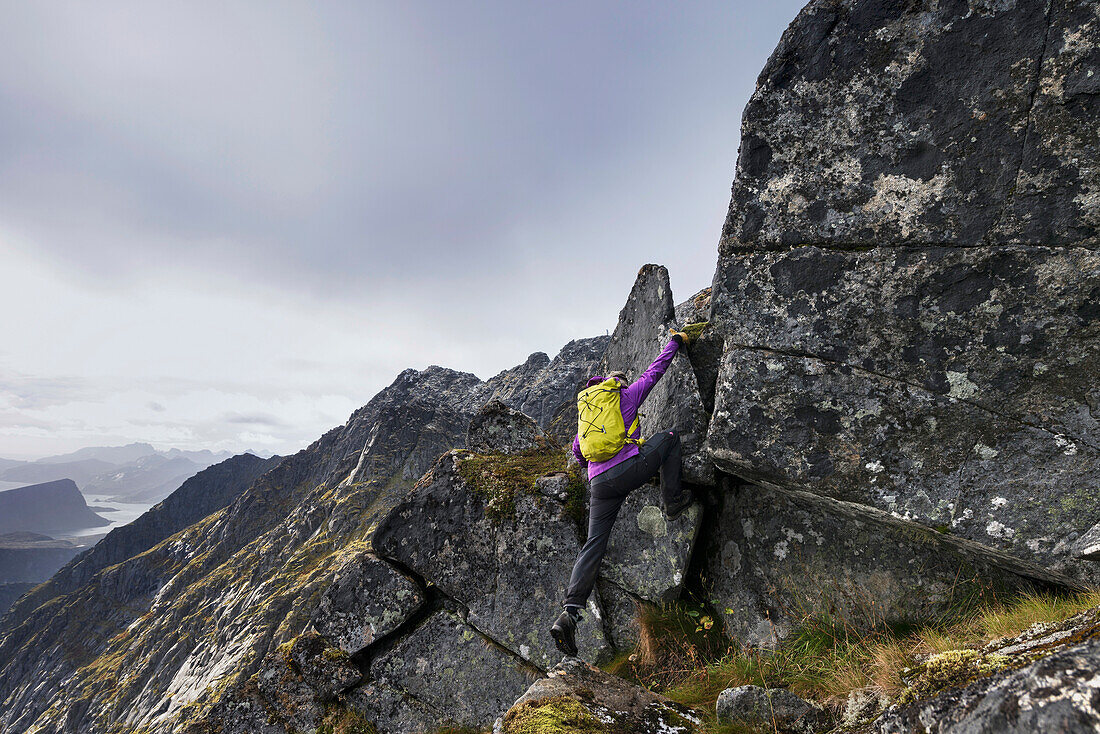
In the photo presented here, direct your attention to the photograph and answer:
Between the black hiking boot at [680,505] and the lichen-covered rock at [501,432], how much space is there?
5.69 m

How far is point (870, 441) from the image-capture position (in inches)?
290

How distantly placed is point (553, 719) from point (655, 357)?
319 inches

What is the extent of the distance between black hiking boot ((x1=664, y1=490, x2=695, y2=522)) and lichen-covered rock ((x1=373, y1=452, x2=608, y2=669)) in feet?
7.45

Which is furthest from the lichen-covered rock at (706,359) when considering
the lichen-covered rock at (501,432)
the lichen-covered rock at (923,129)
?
the lichen-covered rock at (501,432)

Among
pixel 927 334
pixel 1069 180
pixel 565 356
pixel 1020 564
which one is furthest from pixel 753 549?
pixel 565 356

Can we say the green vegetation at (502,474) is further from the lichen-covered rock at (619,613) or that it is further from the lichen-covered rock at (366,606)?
the lichen-covered rock at (366,606)

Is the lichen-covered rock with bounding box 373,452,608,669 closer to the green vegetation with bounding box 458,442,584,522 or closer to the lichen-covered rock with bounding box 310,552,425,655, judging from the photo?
the green vegetation with bounding box 458,442,584,522

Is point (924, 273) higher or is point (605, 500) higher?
point (924, 273)

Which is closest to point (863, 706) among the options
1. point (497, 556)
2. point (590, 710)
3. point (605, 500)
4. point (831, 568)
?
point (590, 710)

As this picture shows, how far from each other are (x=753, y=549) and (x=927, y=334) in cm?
482

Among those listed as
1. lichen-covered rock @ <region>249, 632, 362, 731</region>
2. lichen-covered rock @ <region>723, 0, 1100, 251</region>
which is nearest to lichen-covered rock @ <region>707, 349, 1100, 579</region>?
lichen-covered rock @ <region>723, 0, 1100, 251</region>

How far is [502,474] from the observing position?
11.7 m

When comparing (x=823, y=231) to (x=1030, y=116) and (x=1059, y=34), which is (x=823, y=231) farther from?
(x=1059, y=34)

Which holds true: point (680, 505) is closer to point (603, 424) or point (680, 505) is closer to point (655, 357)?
point (603, 424)
